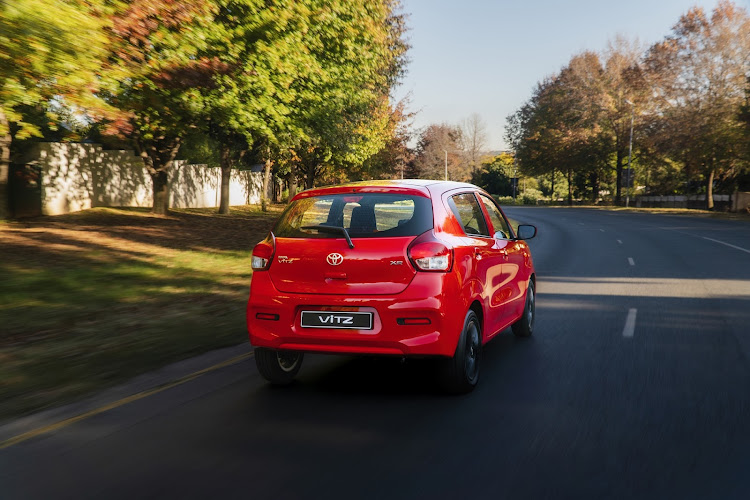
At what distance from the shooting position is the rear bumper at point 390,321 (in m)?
5.30

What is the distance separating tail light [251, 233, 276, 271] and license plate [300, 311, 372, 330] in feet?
1.75

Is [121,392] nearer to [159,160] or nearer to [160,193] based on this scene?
[159,160]

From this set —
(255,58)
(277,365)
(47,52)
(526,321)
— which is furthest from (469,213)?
(255,58)

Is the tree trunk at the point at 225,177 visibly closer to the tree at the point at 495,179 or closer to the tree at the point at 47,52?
the tree at the point at 47,52

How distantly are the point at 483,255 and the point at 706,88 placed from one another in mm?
50531

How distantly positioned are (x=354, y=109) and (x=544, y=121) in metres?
58.2

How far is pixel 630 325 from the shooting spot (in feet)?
28.8

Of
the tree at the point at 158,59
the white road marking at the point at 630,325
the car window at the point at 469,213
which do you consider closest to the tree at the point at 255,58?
the tree at the point at 158,59

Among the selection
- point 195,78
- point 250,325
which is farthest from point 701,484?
point 195,78

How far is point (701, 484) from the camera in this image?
12.7ft

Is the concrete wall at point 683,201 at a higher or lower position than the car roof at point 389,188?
higher

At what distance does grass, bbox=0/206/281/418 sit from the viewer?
6508mm

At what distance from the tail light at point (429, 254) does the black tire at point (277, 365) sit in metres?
1.37

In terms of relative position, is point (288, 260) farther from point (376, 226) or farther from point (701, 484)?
point (701, 484)
